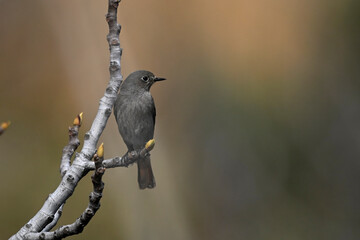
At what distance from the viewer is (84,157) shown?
2.91 meters

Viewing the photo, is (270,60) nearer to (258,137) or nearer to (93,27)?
(258,137)

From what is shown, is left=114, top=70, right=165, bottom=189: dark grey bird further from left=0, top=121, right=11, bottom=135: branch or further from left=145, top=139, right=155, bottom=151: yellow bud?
left=0, top=121, right=11, bottom=135: branch

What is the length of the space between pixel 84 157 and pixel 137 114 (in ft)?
5.44

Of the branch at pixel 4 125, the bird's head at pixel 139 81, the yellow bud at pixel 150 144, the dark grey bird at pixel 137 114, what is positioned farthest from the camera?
the bird's head at pixel 139 81

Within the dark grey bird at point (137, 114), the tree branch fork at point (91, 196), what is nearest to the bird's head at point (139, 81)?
A: the dark grey bird at point (137, 114)

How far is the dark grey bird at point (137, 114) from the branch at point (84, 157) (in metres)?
1.38

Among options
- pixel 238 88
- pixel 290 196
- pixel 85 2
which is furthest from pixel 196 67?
pixel 290 196

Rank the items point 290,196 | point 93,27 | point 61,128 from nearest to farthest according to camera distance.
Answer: point 61,128
point 93,27
point 290,196

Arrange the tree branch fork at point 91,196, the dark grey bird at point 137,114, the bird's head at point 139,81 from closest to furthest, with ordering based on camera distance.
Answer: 1. the tree branch fork at point 91,196
2. the dark grey bird at point 137,114
3. the bird's head at point 139,81

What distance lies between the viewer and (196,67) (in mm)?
8438

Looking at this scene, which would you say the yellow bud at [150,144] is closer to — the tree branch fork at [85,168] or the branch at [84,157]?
the tree branch fork at [85,168]

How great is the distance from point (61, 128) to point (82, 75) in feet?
2.67

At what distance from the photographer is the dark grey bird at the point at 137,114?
176 inches

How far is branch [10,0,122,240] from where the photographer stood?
269 centimetres
